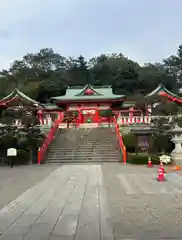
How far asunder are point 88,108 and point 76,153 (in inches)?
641

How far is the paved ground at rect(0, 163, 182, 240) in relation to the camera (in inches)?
228

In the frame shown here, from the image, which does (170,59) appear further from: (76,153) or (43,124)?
(76,153)

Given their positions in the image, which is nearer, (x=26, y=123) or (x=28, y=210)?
(x=28, y=210)

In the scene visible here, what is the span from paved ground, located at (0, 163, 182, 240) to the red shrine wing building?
29067 mm

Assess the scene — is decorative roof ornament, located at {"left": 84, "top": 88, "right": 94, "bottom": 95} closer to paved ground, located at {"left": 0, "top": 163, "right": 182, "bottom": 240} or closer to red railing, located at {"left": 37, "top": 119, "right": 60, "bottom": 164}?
red railing, located at {"left": 37, "top": 119, "right": 60, "bottom": 164}

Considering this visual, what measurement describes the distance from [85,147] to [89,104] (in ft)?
49.0

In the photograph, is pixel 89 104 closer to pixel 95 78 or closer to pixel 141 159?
pixel 141 159

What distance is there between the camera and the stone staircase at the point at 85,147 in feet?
80.9

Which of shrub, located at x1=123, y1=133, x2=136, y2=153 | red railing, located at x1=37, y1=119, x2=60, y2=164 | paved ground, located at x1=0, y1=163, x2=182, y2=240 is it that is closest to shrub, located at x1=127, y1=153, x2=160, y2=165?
shrub, located at x1=123, y1=133, x2=136, y2=153

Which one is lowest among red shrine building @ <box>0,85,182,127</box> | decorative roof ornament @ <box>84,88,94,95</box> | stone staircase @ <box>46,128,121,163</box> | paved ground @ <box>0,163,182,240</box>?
paved ground @ <box>0,163,182,240</box>

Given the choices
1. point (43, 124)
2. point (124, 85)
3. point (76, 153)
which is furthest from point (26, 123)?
point (124, 85)

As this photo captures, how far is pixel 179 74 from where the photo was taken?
8250 centimetres

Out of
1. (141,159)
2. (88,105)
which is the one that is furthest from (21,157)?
(88,105)

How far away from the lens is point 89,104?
4175 cm
